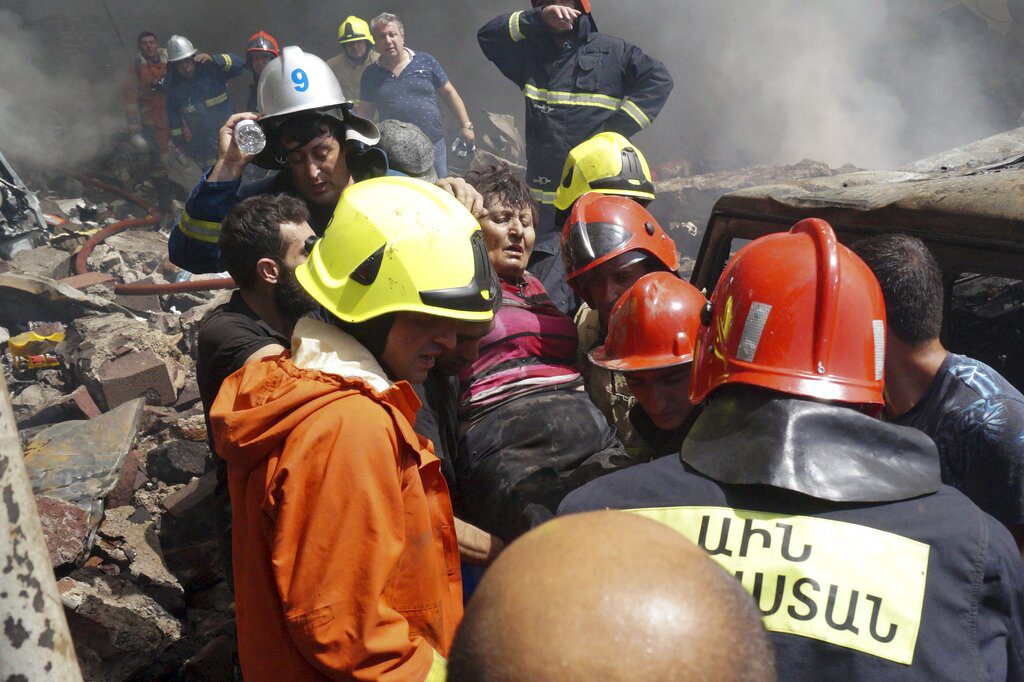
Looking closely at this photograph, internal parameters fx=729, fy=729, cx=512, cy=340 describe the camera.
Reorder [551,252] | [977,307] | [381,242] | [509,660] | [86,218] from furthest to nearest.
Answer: [86,218] < [551,252] < [977,307] < [381,242] < [509,660]

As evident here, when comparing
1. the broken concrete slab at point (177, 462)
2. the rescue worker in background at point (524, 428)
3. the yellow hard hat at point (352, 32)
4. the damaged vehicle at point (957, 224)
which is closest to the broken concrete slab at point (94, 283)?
the broken concrete slab at point (177, 462)

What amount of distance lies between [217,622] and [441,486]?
257cm

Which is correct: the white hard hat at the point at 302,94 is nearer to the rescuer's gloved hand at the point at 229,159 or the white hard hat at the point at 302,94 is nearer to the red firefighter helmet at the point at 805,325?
the rescuer's gloved hand at the point at 229,159

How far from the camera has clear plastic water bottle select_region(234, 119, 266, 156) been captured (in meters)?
3.27

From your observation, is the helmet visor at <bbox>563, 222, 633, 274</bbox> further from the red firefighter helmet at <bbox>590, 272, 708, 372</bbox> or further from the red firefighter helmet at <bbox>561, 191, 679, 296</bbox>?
the red firefighter helmet at <bbox>590, 272, 708, 372</bbox>

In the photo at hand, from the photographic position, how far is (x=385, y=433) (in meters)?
1.54

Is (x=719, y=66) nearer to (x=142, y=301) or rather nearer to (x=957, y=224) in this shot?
(x=142, y=301)

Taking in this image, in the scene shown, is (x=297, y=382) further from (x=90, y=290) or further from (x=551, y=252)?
(x=90, y=290)

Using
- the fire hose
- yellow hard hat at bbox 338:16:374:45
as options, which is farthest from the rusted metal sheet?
yellow hard hat at bbox 338:16:374:45

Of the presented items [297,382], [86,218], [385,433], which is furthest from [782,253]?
[86,218]

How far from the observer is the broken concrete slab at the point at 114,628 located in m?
3.32

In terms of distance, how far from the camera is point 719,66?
14969mm

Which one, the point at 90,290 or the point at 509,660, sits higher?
the point at 509,660

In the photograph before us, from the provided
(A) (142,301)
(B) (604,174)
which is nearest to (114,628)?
A: (B) (604,174)
